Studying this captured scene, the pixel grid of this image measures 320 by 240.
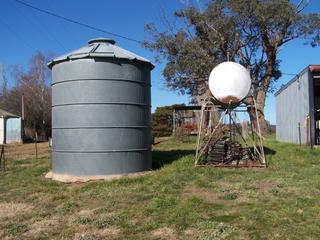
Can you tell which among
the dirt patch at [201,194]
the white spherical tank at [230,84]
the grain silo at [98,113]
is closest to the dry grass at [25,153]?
the grain silo at [98,113]

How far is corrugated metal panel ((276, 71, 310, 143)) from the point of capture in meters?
18.8

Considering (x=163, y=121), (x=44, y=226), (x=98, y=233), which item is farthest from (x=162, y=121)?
(x=98, y=233)

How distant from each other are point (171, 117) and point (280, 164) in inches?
1143

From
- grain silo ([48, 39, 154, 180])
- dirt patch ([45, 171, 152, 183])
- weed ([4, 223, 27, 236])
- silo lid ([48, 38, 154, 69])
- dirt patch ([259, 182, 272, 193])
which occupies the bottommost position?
weed ([4, 223, 27, 236])

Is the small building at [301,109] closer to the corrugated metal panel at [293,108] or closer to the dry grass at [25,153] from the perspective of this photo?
the corrugated metal panel at [293,108]

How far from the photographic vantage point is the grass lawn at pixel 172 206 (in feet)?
18.1

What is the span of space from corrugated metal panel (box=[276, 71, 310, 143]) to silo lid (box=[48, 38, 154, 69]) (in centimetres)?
1039

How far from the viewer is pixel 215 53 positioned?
32344 mm

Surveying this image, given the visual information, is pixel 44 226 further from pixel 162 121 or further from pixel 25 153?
pixel 162 121

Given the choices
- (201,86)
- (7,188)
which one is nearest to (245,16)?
(201,86)

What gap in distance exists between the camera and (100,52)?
10266 millimetres

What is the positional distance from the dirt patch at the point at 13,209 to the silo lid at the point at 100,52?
13.9ft

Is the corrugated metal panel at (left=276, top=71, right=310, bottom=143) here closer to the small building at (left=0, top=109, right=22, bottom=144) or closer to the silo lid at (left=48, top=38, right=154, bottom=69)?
the silo lid at (left=48, top=38, right=154, bottom=69)

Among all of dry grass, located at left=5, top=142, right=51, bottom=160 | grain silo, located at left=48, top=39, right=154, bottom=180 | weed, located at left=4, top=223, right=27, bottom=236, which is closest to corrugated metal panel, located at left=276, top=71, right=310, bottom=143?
grain silo, located at left=48, top=39, right=154, bottom=180
